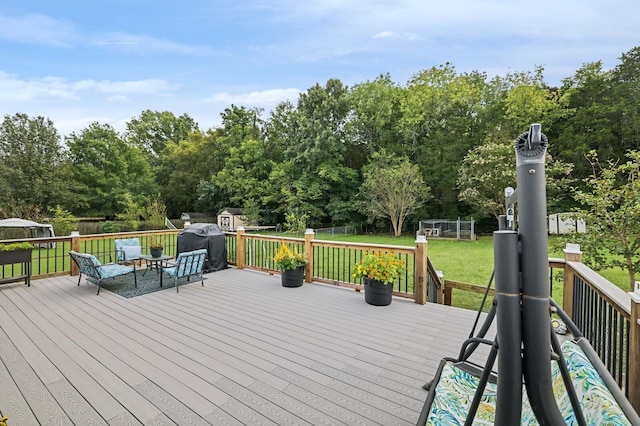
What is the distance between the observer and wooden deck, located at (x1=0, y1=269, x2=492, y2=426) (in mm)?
2123

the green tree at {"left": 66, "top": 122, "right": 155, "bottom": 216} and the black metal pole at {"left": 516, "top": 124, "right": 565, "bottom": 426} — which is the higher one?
the green tree at {"left": 66, "top": 122, "right": 155, "bottom": 216}

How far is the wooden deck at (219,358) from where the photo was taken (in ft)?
6.97

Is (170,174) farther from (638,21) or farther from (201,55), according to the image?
(638,21)

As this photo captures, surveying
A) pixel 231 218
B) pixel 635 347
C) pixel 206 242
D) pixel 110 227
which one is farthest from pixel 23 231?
pixel 635 347

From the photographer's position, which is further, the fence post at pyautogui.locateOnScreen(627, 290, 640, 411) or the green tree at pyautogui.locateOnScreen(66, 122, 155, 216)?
the green tree at pyautogui.locateOnScreen(66, 122, 155, 216)

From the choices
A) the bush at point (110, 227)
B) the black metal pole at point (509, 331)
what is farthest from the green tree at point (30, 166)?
the black metal pole at point (509, 331)

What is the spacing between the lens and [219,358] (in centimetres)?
285

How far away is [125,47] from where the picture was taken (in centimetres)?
938

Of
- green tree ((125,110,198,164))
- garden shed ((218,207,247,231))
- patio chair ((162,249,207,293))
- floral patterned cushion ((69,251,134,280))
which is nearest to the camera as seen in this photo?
floral patterned cushion ((69,251,134,280))

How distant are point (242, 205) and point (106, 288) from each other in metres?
21.1

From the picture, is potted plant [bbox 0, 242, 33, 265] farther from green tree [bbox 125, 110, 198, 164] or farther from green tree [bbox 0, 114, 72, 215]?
green tree [bbox 125, 110, 198, 164]

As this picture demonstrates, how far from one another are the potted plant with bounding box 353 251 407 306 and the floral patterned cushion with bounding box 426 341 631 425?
7.61 ft

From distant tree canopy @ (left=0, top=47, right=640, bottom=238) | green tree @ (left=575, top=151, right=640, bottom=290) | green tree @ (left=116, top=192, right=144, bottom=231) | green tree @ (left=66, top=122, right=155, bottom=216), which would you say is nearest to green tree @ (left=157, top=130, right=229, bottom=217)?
distant tree canopy @ (left=0, top=47, right=640, bottom=238)

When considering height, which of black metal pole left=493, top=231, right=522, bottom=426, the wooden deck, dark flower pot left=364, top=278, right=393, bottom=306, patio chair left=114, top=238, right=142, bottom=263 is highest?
black metal pole left=493, top=231, right=522, bottom=426
